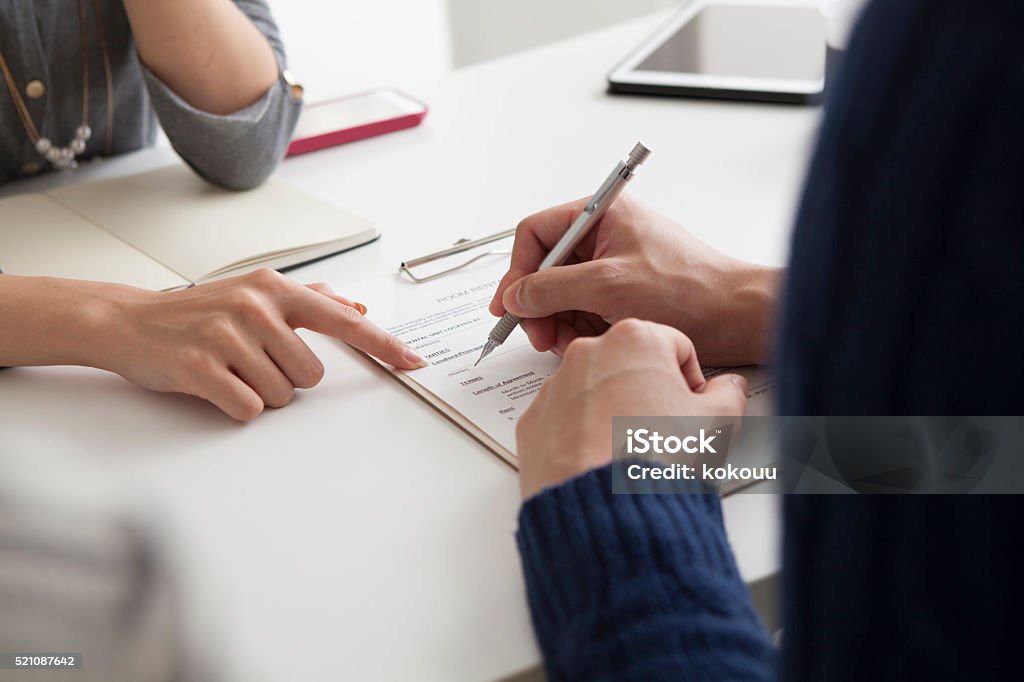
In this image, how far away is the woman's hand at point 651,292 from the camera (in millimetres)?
716

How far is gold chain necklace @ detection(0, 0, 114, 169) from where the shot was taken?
1.17m

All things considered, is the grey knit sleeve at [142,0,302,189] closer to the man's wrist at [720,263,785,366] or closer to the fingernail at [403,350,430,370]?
the fingernail at [403,350,430,370]

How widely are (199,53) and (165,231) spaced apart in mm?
217

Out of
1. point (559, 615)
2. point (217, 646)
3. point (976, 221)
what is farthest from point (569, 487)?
point (976, 221)

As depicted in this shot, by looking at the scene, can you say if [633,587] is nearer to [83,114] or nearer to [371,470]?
[371,470]

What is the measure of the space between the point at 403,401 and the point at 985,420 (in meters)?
0.49

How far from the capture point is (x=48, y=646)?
54 cm

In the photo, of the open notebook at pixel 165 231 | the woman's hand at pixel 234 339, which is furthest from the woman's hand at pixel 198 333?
the open notebook at pixel 165 231

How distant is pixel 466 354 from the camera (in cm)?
77

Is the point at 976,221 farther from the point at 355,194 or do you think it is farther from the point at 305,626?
the point at 355,194

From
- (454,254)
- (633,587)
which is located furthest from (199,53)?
(633,587)

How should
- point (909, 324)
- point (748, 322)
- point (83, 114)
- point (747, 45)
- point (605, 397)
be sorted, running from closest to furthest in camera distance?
point (909, 324) < point (605, 397) < point (748, 322) < point (83, 114) < point (747, 45)

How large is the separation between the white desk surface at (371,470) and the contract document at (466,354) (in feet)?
0.05

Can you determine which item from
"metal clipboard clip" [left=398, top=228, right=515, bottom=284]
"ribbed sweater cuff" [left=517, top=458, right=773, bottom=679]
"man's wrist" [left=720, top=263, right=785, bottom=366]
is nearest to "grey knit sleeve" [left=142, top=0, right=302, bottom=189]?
"metal clipboard clip" [left=398, top=228, right=515, bottom=284]
